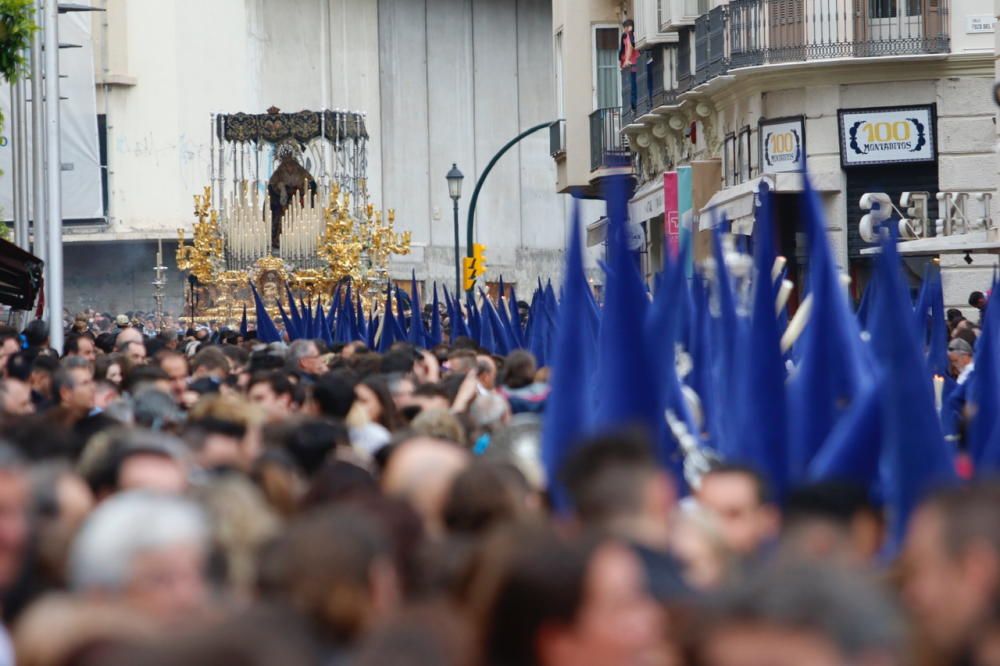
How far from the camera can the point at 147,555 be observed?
211 inches

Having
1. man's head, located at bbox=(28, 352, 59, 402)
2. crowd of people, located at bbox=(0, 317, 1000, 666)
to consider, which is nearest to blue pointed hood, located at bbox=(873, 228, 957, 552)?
crowd of people, located at bbox=(0, 317, 1000, 666)

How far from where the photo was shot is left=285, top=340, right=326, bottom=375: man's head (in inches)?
635

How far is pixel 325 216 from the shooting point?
34938mm

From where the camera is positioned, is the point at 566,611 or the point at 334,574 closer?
the point at 566,611

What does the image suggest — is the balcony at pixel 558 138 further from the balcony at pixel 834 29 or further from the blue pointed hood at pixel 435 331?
the blue pointed hood at pixel 435 331

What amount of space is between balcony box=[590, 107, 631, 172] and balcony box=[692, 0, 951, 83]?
409 inches

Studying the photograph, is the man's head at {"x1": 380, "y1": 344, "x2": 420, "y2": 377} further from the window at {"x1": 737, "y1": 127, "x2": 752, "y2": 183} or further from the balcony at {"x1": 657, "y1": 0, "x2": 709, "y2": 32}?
the balcony at {"x1": 657, "y1": 0, "x2": 709, "y2": 32}

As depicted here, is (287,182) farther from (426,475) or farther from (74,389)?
(426,475)

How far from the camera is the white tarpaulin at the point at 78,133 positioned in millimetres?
51219

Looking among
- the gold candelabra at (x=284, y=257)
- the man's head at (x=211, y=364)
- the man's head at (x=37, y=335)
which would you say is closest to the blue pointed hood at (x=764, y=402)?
the man's head at (x=211, y=364)

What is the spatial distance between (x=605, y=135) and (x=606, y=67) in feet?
5.84

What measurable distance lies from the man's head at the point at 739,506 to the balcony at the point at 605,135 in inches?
1332

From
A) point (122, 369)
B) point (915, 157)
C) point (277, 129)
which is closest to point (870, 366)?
point (122, 369)

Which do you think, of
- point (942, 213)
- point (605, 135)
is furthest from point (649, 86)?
point (942, 213)
